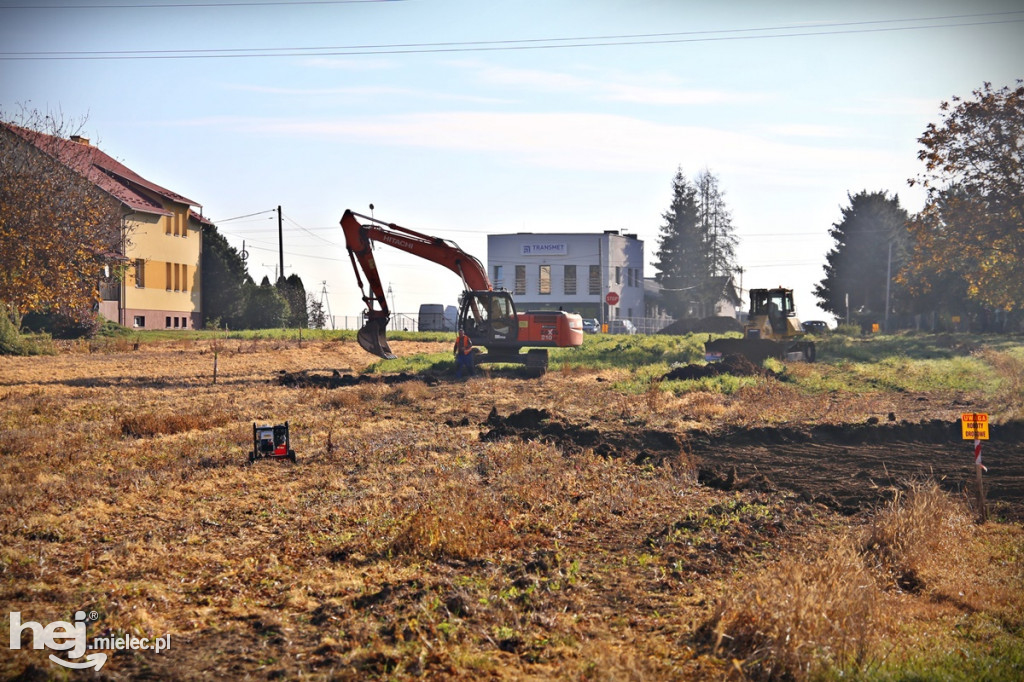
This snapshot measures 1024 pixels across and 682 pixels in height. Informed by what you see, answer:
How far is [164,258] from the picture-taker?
5403cm

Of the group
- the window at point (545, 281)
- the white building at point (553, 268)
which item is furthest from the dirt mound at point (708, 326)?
the window at point (545, 281)

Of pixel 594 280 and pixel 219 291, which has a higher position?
pixel 594 280

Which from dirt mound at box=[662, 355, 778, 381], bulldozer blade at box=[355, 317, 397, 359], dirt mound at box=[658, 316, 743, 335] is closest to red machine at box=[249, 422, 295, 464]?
bulldozer blade at box=[355, 317, 397, 359]

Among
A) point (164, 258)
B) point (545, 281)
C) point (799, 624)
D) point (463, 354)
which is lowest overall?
point (799, 624)

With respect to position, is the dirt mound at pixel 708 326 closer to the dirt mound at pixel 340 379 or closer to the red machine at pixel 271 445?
the dirt mound at pixel 340 379

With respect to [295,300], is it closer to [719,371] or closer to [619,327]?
[619,327]

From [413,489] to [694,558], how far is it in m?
4.51

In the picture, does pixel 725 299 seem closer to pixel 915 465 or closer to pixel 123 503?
pixel 915 465

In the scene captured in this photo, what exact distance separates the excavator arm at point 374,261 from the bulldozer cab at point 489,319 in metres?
0.58

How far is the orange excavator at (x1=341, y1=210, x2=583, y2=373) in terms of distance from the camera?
32.2 meters

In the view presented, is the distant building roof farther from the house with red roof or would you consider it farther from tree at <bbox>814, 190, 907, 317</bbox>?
tree at <bbox>814, 190, 907, 317</bbox>

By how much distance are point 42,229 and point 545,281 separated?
199 feet

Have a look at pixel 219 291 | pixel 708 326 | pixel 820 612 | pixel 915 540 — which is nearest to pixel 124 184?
pixel 219 291

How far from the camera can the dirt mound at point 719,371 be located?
104 feet
